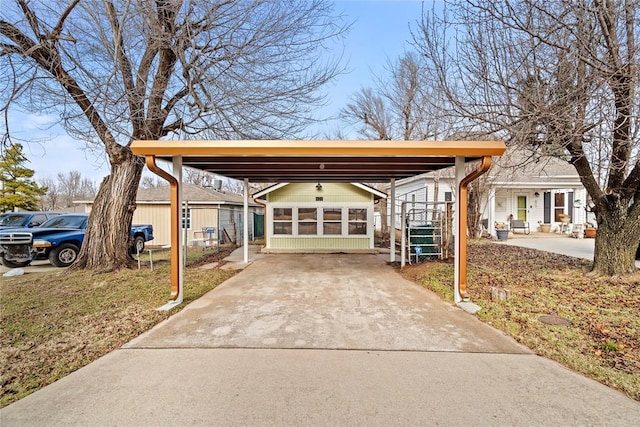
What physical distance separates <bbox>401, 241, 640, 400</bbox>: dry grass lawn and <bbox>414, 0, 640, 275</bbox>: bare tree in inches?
44.3

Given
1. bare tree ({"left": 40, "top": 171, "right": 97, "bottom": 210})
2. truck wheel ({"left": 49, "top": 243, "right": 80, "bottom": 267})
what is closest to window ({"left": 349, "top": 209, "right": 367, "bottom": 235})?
truck wheel ({"left": 49, "top": 243, "right": 80, "bottom": 267})

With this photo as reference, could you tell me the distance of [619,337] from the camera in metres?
3.89

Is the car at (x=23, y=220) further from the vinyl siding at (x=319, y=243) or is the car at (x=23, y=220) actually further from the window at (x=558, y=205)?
the window at (x=558, y=205)

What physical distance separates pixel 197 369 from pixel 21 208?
29.7 meters

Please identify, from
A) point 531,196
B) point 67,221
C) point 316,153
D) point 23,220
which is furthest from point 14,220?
point 531,196

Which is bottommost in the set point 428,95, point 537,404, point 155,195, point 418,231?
point 537,404

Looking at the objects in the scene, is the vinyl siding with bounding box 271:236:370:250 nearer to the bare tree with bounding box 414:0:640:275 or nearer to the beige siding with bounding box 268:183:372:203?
the beige siding with bounding box 268:183:372:203

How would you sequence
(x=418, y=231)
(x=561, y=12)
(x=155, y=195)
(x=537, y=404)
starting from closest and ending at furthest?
1. (x=537, y=404)
2. (x=561, y=12)
3. (x=418, y=231)
4. (x=155, y=195)

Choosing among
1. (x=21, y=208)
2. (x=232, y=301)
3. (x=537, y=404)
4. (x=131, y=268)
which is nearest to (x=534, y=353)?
(x=537, y=404)

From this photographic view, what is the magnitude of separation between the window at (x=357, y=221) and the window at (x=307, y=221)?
139 centimetres

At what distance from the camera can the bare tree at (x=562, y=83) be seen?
210 inches

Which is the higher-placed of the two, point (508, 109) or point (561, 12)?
point (561, 12)

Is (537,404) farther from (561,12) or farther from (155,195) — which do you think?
(155,195)

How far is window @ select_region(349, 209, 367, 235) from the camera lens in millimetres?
12759
